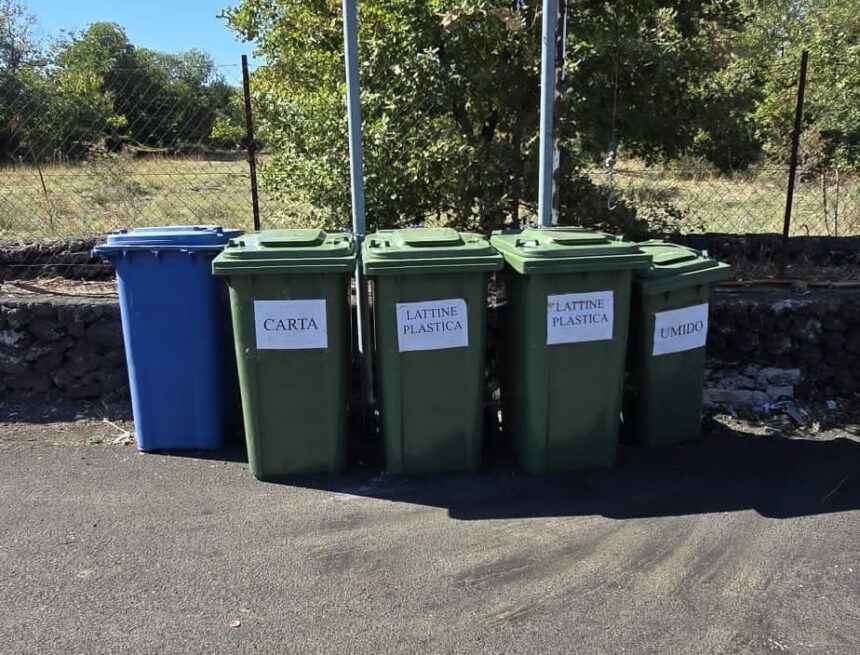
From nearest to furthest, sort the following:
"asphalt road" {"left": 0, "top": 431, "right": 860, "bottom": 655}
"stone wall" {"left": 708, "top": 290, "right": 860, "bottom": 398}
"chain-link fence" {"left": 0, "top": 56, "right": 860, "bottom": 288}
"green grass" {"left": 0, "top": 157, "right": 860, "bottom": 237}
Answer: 1. "asphalt road" {"left": 0, "top": 431, "right": 860, "bottom": 655}
2. "stone wall" {"left": 708, "top": 290, "right": 860, "bottom": 398}
3. "chain-link fence" {"left": 0, "top": 56, "right": 860, "bottom": 288}
4. "green grass" {"left": 0, "top": 157, "right": 860, "bottom": 237}

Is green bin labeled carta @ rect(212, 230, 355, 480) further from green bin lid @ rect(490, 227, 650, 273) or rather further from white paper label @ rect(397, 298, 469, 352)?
green bin lid @ rect(490, 227, 650, 273)

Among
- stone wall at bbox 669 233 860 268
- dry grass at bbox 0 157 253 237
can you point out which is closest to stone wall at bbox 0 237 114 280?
dry grass at bbox 0 157 253 237

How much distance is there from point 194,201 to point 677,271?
9.73m

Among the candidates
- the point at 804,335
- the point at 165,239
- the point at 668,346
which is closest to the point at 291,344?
the point at 165,239

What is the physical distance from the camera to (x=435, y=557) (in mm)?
3074

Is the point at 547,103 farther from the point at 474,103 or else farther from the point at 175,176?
the point at 175,176

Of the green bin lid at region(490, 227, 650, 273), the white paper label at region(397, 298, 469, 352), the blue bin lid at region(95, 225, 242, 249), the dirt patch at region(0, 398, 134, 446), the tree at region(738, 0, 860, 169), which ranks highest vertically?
the tree at region(738, 0, 860, 169)

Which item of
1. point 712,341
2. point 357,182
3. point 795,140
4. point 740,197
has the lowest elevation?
point 712,341

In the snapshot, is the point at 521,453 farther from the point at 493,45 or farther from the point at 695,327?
the point at 493,45

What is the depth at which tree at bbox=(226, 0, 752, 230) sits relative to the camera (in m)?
5.50

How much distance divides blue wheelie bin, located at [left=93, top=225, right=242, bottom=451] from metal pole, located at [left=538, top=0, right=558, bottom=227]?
1.96m

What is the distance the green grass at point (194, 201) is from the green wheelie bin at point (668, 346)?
309cm

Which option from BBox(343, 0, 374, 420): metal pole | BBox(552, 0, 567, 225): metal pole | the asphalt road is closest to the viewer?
the asphalt road

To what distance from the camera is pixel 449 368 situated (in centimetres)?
365
